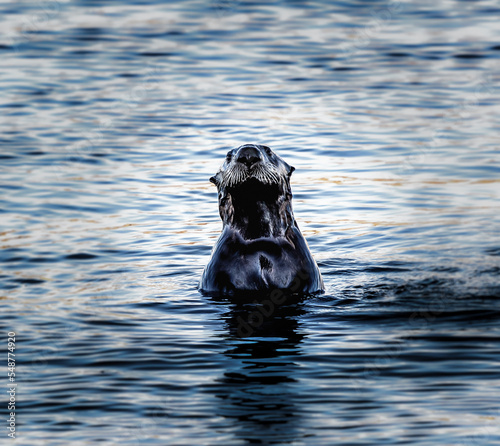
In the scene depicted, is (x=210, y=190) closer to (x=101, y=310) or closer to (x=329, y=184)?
(x=329, y=184)

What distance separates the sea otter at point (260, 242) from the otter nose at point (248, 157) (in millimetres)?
121

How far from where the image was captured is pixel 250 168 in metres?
7.96

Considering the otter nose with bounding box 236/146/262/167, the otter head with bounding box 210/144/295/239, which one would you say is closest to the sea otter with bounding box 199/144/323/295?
the otter head with bounding box 210/144/295/239

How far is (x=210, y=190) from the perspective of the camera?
13391 mm

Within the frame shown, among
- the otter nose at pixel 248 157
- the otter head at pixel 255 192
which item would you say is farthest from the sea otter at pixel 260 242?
the otter nose at pixel 248 157

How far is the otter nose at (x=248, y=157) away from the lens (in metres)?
7.94

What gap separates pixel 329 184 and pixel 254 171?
567 centimetres

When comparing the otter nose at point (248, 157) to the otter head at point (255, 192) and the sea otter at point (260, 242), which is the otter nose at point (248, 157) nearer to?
the otter head at point (255, 192)

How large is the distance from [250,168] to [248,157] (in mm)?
101

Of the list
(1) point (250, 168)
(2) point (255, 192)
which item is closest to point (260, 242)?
(2) point (255, 192)

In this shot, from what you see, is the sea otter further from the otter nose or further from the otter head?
the otter nose

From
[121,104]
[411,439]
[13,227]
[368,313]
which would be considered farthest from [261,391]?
[121,104]

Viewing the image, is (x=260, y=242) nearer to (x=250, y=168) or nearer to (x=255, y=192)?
(x=255, y=192)

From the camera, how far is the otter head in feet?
26.2
